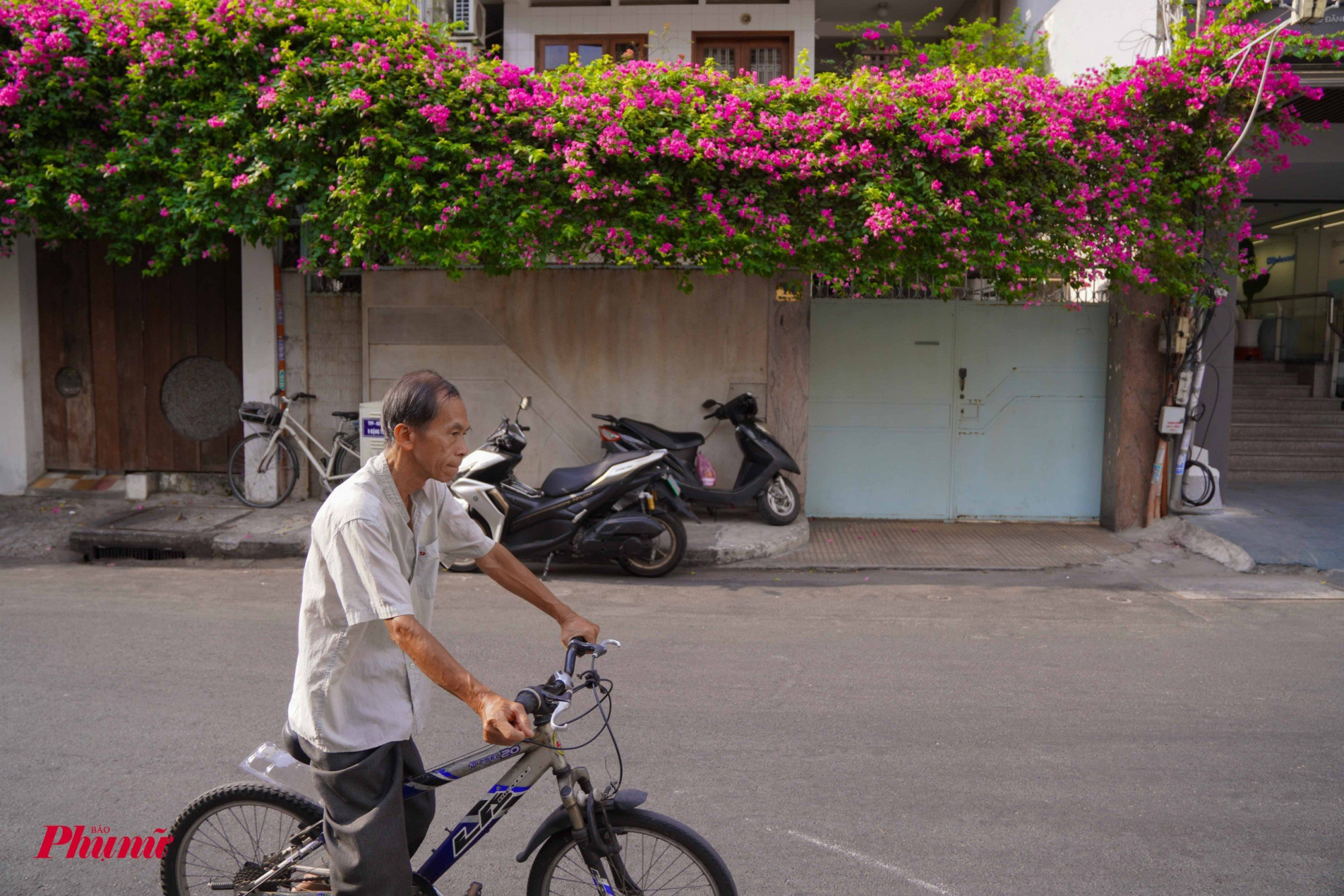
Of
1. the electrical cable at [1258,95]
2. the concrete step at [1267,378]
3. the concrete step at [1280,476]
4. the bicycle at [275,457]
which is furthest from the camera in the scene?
the concrete step at [1267,378]

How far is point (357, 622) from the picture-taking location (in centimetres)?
218

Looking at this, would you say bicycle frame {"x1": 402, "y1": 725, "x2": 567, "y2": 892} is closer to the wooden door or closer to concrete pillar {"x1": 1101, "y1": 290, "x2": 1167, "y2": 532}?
concrete pillar {"x1": 1101, "y1": 290, "x2": 1167, "y2": 532}

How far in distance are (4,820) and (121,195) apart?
7.01 metres

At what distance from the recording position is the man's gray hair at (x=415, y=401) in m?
2.30

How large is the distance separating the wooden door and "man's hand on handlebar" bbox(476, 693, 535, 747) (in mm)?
9251

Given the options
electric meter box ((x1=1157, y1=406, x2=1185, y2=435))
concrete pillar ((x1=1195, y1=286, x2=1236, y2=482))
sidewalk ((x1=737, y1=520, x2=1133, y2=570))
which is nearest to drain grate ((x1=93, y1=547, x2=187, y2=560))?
sidewalk ((x1=737, y1=520, x2=1133, y2=570))

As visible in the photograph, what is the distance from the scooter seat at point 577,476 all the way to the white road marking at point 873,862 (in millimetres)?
4328

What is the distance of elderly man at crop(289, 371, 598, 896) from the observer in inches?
86.9

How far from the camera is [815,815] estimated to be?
11.8ft

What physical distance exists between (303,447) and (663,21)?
25.2 ft

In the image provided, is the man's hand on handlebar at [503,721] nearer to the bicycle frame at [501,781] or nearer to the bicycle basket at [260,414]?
the bicycle frame at [501,781]

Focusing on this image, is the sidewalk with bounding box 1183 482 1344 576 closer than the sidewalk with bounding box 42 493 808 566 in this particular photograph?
Yes

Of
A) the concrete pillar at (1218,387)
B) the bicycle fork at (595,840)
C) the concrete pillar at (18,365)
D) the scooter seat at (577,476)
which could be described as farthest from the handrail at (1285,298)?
the concrete pillar at (18,365)

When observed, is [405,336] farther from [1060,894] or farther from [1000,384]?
[1060,894]
